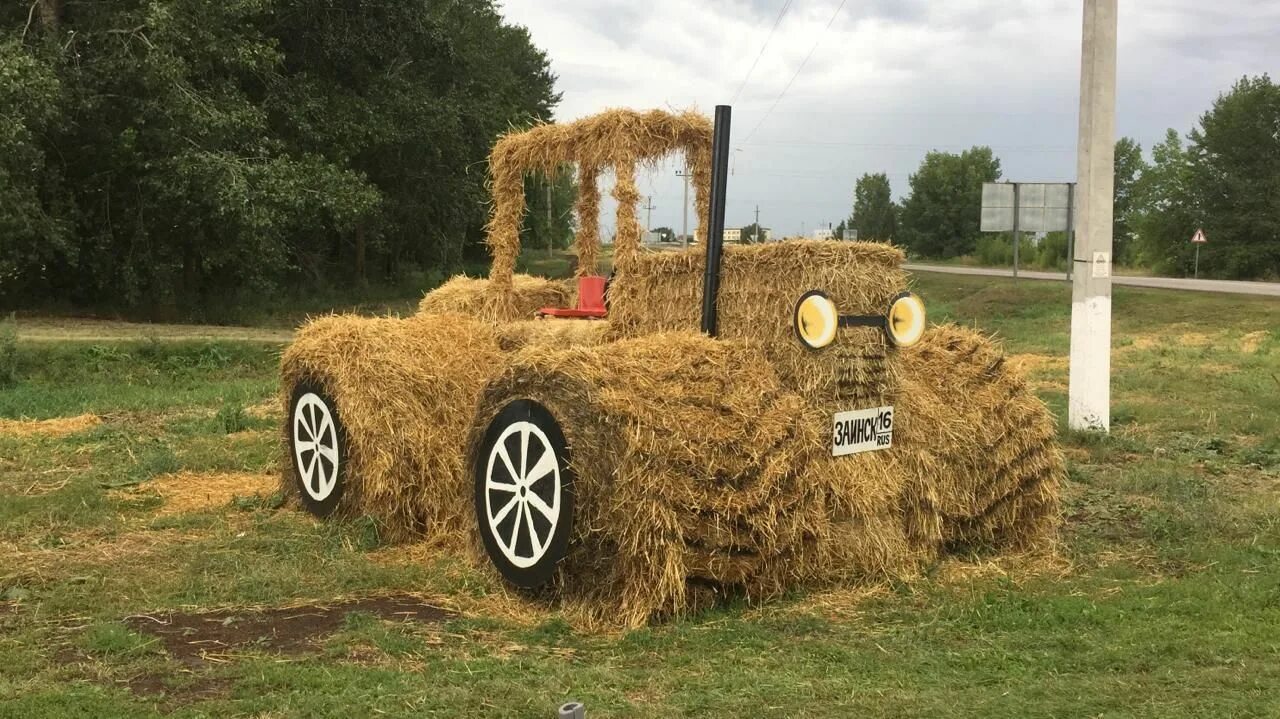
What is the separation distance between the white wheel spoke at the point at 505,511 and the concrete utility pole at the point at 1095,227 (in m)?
7.04

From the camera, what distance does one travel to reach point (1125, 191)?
275 ft

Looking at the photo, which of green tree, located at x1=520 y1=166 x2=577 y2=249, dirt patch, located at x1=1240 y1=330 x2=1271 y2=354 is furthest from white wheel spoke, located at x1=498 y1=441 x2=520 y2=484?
dirt patch, located at x1=1240 y1=330 x2=1271 y2=354

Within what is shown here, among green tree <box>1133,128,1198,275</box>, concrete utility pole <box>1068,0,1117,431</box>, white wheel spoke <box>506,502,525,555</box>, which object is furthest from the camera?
green tree <box>1133,128,1198,275</box>

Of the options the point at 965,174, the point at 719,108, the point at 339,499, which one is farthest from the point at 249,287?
the point at 965,174

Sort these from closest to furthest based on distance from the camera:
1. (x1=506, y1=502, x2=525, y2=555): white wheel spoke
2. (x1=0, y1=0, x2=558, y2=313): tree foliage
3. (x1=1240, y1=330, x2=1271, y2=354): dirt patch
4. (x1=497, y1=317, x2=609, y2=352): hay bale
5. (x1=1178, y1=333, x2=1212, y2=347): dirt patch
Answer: (x1=506, y1=502, x2=525, y2=555): white wheel spoke < (x1=497, y1=317, x2=609, y2=352): hay bale < (x1=1240, y1=330, x2=1271, y2=354): dirt patch < (x1=1178, y1=333, x2=1212, y2=347): dirt patch < (x1=0, y1=0, x2=558, y2=313): tree foliage

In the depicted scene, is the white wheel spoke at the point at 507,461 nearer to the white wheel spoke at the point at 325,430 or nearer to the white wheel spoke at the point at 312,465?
the white wheel spoke at the point at 325,430

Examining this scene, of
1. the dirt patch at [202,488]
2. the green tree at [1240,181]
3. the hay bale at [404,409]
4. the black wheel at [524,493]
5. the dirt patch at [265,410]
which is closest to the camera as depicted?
the black wheel at [524,493]

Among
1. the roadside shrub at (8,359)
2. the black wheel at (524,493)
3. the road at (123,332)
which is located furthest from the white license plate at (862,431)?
the road at (123,332)

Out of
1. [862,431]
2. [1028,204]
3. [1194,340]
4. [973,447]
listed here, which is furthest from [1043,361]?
[862,431]

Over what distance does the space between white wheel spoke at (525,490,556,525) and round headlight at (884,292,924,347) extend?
1.92 metres

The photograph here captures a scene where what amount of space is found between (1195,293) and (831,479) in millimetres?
24726

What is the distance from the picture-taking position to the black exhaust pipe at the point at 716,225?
5.50 m

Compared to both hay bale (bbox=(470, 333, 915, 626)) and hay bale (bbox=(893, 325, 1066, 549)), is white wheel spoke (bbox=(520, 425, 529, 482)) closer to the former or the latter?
hay bale (bbox=(470, 333, 915, 626))

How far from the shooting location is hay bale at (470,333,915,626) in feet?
15.2
